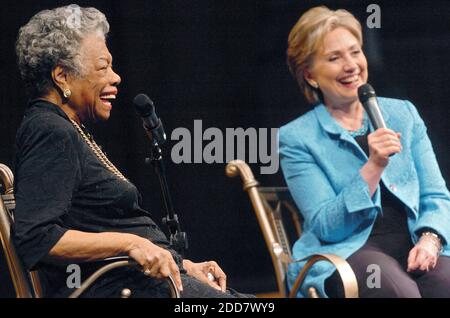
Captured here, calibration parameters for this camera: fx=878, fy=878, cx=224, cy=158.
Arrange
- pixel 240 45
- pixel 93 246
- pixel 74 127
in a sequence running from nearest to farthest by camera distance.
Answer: pixel 93 246
pixel 74 127
pixel 240 45

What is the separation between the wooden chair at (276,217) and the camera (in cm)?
332

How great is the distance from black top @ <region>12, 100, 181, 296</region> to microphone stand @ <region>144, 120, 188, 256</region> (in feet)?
0.74

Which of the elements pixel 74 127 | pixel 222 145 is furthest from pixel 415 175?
pixel 74 127

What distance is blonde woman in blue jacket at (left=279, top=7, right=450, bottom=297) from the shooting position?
330 cm

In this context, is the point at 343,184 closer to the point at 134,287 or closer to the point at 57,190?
the point at 134,287

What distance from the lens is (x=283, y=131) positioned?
347cm

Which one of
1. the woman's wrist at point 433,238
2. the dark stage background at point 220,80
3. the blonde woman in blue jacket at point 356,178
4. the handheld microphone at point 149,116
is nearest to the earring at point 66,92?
the handheld microphone at point 149,116

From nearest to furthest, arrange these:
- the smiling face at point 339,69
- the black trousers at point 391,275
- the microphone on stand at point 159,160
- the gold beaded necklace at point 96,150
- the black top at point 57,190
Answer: the black top at point 57,190 < the gold beaded necklace at point 96,150 < the microphone on stand at point 159,160 < the black trousers at point 391,275 < the smiling face at point 339,69

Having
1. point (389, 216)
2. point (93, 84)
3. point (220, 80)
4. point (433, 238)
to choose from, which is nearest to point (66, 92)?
point (93, 84)

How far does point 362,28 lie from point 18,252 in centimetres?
160

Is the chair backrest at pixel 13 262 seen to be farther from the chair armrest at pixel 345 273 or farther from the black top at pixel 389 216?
the black top at pixel 389 216

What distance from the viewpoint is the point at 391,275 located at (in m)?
3.25

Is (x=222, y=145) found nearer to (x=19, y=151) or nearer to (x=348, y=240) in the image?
(x=348, y=240)

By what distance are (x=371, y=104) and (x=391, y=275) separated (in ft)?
2.15
